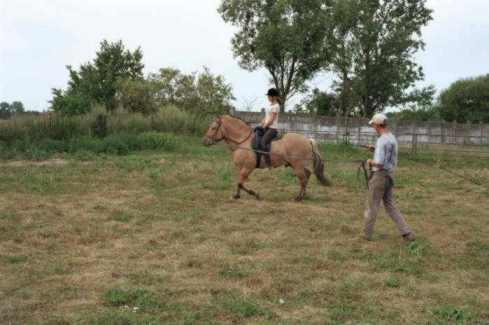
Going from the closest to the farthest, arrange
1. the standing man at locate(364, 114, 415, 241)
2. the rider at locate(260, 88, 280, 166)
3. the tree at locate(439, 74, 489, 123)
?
the standing man at locate(364, 114, 415, 241), the rider at locate(260, 88, 280, 166), the tree at locate(439, 74, 489, 123)

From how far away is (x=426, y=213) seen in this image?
972cm

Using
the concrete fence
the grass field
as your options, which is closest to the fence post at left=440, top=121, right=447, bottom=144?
the concrete fence

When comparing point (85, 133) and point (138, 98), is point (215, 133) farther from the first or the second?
point (138, 98)

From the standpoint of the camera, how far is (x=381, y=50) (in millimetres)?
39781

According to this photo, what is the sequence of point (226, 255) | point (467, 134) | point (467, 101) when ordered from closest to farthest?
point (226, 255), point (467, 134), point (467, 101)

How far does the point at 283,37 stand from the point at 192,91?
8652 millimetres

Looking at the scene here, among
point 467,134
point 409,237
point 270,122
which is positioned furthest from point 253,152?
point 467,134

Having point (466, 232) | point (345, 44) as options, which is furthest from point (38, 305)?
point (345, 44)

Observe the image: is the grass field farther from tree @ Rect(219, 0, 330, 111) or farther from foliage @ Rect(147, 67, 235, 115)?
tree @ Rect(219, 0, 330, 111)

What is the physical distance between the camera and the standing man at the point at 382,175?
7.41 meters

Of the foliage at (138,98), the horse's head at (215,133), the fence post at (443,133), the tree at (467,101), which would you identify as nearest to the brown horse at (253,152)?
the horse's head at (215,133)

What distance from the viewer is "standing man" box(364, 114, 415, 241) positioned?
24.3 ft

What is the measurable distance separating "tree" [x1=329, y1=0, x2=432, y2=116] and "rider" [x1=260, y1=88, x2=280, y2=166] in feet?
95.5

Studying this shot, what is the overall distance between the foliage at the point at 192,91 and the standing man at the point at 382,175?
2047cm
